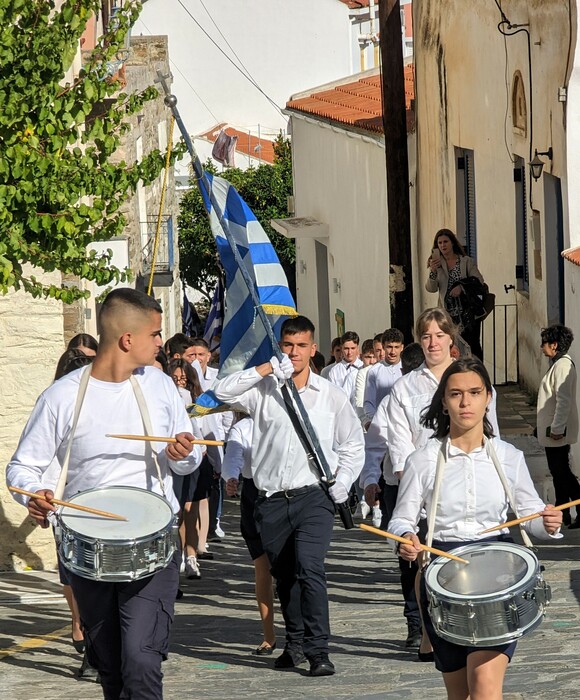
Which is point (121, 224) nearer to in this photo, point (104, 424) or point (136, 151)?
point (104, 424)

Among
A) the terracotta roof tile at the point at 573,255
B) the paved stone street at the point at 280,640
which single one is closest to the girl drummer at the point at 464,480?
the paved stone street at the point at 280,640

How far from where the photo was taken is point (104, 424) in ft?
19.4

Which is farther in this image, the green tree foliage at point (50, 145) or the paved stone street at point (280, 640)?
the green tree foliage at point (50, 145)

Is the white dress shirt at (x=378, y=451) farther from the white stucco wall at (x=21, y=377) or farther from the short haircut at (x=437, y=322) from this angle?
the white stucco wall at (x=21, y=377)

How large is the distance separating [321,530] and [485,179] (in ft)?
41.6

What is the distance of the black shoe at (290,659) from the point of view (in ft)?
25.1

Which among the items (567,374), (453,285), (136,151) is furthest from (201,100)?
(567,374)

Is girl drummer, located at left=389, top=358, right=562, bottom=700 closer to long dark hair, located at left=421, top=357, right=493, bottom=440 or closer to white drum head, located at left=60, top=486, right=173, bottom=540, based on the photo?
long dark hair, located at left=421, top=357, right=493, bottom=440

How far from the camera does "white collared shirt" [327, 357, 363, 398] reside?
14320 mm

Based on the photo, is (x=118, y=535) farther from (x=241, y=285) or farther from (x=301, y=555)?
(x=241, y=285)

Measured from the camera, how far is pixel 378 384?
11125mm

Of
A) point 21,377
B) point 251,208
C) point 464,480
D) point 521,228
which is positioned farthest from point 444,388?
point 251,208

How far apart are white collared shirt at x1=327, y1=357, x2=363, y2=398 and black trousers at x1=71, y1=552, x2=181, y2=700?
8478mm

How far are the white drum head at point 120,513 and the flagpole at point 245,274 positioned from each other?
6.23 ft
